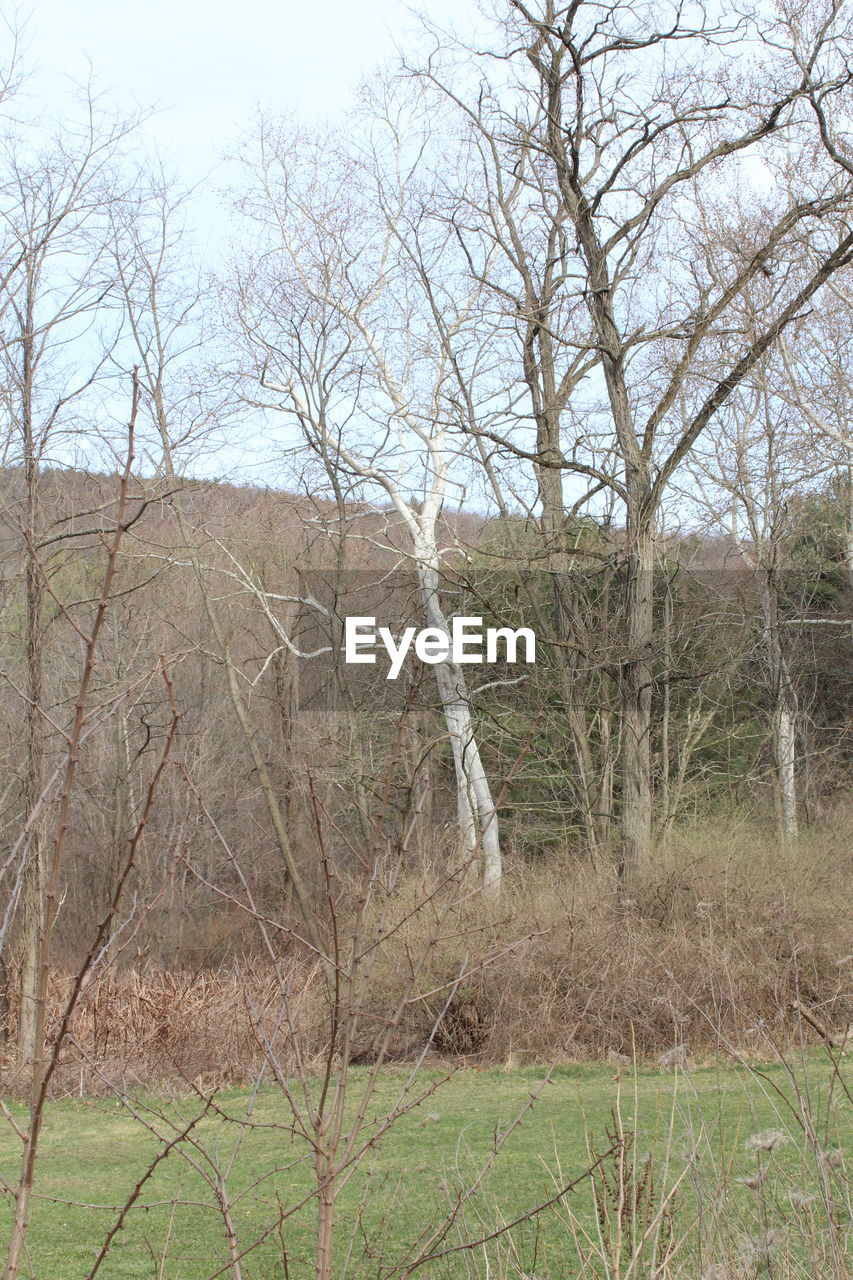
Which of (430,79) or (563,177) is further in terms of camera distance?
(430,79)

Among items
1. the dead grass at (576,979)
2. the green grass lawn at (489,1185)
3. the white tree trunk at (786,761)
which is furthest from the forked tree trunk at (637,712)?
the white tree trunk at (786,761)

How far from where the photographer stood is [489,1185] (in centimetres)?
549

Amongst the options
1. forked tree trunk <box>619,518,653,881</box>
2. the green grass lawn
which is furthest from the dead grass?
the green grass lawn

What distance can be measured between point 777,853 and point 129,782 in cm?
1392

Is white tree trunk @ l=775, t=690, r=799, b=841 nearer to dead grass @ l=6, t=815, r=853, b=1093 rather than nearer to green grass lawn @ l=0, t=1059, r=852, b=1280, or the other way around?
dead grass @ l=6, t=815, r=853, b=1093

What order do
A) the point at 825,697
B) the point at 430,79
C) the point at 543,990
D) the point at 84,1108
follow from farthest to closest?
the point at 825,697 < the point at 430,79 < the point at 543,990 < the point at 84,1108

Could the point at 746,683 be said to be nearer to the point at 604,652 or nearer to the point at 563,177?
the point at 604,652

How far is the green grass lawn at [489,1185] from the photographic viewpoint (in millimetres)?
2922

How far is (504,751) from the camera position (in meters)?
20.2

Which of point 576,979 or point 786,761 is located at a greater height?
point 786,761

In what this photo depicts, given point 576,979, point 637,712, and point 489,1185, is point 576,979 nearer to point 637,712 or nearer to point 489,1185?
point 637,712

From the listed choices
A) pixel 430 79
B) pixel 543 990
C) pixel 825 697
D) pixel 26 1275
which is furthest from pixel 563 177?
pixel 825 697

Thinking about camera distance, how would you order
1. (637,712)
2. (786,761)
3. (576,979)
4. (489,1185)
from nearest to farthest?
(489,1185) → (576,979) → (637,712) → (786,761)

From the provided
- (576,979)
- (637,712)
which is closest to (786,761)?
(637,712)
